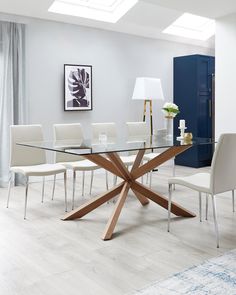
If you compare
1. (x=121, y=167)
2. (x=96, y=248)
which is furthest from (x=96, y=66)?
(x=96, y=248)

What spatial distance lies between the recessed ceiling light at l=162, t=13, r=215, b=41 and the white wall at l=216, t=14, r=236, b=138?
2.14m

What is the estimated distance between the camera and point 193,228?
3658 mm

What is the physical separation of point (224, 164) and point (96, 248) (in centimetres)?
127

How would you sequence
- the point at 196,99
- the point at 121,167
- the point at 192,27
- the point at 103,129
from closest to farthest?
the point at 121,167
the point at 103,129
the point at 196,99
the point at 192,27

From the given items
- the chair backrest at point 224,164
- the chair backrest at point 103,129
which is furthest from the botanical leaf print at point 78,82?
the chair backrest at point 224,164

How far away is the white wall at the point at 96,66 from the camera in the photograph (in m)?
5.84

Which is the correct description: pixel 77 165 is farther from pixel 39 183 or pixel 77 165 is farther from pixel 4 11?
pixel 4 11

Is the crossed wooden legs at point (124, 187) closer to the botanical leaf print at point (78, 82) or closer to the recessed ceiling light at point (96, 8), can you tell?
the botanical leaf print at point (78, 82)

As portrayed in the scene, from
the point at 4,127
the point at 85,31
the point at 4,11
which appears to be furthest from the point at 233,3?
the point at 4,127

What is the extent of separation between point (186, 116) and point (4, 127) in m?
3.49

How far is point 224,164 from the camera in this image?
326 cm

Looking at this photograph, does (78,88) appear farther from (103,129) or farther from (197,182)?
(197,182)

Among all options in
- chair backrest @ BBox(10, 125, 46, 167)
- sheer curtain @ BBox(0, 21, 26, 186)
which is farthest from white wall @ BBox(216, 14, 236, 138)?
sheer curtain @ BBox(0, 21, 26, 186)

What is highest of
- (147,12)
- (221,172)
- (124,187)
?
(147,12)
